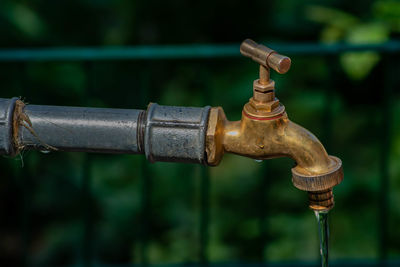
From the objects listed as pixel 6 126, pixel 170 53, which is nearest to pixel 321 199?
pixel 6 126

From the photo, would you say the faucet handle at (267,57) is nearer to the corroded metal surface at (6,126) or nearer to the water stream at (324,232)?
the water stream at (324,232)

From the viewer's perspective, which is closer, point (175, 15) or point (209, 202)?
point (209, 202)

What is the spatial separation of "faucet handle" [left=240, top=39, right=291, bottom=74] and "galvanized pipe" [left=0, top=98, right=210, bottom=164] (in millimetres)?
154

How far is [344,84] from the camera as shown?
Answer: 402 cm

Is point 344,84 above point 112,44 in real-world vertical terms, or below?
below

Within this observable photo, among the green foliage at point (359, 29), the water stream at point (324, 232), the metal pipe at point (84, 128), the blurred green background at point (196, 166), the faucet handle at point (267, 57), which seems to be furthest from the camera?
the blurred green background at point (196, 166)

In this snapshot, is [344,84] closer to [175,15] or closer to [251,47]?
[175,15]

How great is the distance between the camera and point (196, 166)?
363cm

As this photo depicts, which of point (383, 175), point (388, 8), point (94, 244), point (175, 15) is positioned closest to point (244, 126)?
point (383, 175)

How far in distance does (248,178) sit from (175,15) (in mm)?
1172

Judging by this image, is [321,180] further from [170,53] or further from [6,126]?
[170,53]

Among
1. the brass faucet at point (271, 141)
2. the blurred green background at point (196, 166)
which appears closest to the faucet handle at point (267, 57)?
the brass faucet at point (271, 141)

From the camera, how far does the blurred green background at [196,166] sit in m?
3.52

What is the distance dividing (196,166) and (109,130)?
A: 2.11 meters
